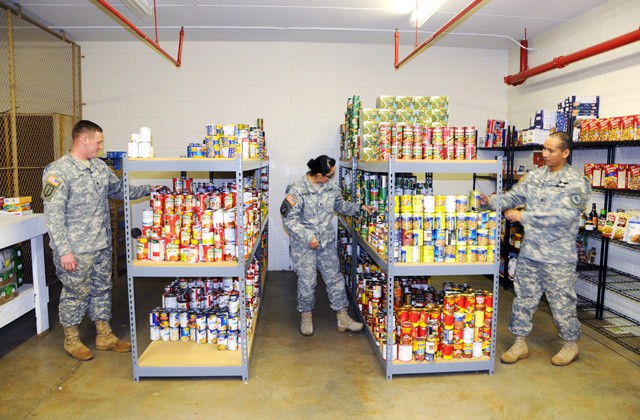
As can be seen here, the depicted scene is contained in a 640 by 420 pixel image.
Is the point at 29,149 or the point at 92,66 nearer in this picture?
the point at 29,149

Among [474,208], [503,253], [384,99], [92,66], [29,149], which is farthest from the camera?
[92,66]

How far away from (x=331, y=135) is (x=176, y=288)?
3.94 m

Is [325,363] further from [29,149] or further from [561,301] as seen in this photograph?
[29,149]

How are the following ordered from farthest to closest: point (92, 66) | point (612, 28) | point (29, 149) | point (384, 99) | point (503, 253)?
point (92, 66) < point (503, 253) < point (29, 149) < point (612, 28) < point (384, 99)

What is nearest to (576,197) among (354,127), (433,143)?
(433,143)

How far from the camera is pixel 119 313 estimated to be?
5.39m

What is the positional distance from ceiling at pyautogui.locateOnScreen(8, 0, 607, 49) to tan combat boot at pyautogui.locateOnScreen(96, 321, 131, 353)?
12.0 ft

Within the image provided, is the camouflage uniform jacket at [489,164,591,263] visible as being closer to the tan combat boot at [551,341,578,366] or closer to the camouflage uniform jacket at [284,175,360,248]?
the tan combat boot at [551,341,578,366]

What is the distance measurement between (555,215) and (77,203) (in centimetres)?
401

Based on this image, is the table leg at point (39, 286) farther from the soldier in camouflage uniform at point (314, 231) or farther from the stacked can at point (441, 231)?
the stacked can at point (441, 231)

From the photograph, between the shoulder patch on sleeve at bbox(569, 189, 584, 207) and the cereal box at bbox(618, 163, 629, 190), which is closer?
the shoulder patch on sleeve at bbox(569, 189, 584, 207)

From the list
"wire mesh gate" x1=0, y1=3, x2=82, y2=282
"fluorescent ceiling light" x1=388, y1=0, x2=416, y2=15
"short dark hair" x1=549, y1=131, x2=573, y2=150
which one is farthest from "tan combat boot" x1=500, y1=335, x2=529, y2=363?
"wire mesh gate" x1=0, y1=3, x2=82, y2=282

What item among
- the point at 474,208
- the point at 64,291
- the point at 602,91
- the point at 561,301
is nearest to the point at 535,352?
the point at 561,301

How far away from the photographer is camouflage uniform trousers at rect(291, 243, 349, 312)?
4.74 m
